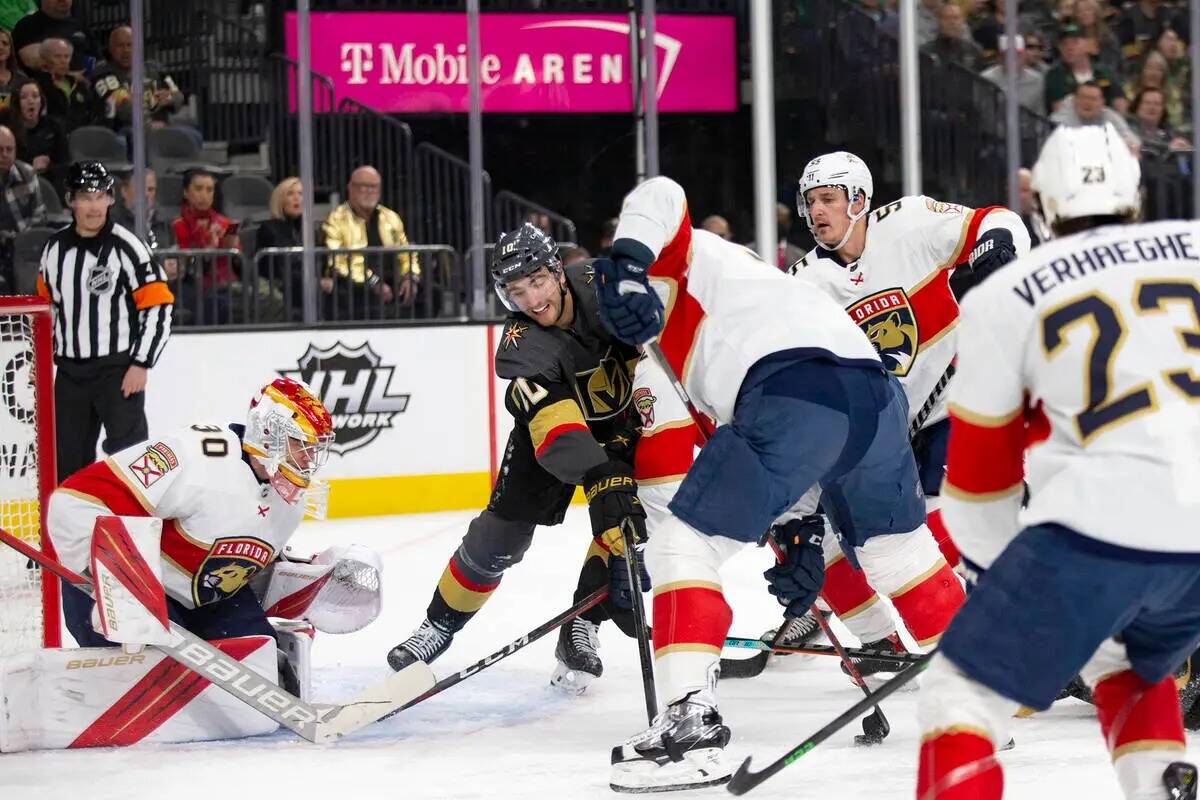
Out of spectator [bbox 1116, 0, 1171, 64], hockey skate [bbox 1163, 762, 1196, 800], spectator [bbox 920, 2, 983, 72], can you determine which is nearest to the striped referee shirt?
spectator [bbox 920, 2, 983, 72]

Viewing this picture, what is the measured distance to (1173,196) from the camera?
7539 millimetres

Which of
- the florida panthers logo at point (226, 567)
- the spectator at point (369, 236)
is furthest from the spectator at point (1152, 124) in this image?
the florida panthers logo at point (226, 567)

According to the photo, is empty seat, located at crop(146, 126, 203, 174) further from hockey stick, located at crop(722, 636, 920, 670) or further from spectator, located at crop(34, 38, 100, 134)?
hockey stick, located at crop(722, 636, 920, 670)

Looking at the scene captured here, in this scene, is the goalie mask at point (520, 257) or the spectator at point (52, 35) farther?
the spectator at point (52, 35)

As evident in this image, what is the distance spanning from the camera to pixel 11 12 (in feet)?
23.7

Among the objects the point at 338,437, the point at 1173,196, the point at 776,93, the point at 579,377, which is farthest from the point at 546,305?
the point at 1173,196

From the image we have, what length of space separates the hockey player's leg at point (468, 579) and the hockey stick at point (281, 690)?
1.14 ft

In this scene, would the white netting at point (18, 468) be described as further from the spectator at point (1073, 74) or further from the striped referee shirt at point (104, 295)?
the spectator at point (1073, 74)

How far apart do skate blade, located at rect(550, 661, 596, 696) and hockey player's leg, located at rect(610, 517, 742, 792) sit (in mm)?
916

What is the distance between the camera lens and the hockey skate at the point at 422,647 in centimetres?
357

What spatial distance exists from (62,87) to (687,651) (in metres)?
5.18

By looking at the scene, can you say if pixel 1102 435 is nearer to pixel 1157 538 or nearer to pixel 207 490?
pixel 1157 538

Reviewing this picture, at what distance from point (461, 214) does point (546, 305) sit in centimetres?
396

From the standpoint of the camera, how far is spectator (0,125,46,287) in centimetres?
627
